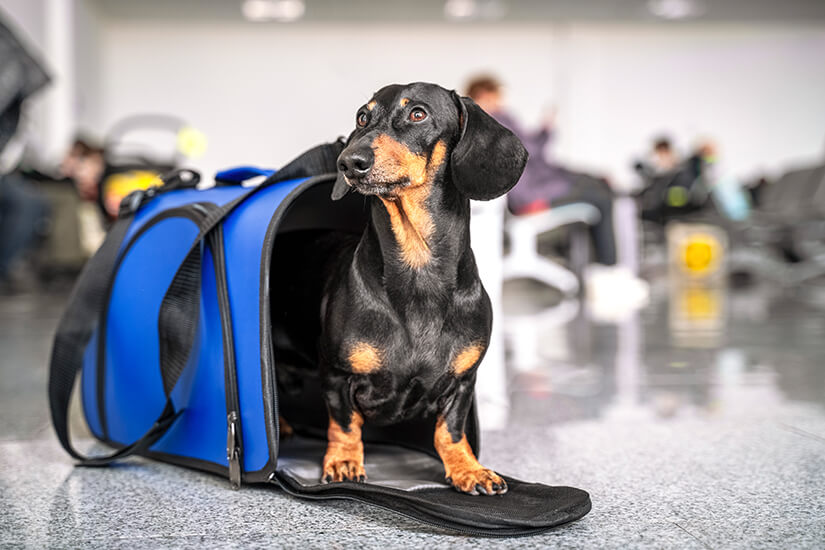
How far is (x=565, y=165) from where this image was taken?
34.3 ft

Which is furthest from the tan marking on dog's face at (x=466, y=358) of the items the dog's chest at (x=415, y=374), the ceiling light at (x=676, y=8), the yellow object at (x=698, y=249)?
the ceiling light at (x=676, y=8)

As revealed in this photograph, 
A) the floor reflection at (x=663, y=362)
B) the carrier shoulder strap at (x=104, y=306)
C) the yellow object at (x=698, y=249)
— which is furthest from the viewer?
the yellow object at (x=698, y=249)

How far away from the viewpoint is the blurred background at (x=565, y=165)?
231cm

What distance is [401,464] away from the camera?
1553 millimetres

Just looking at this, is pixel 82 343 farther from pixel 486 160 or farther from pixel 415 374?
pixel 486 160

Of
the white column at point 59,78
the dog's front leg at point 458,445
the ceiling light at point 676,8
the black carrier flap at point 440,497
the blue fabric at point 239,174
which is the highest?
the ceiling light at point 676,8

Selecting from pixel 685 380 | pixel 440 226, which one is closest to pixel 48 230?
pixel 685 380

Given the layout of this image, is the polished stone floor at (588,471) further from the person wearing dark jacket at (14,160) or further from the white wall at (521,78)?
the white wall at (521,78)

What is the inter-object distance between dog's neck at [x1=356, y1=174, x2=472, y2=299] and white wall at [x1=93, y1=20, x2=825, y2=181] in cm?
1144

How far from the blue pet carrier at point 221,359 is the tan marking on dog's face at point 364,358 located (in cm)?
15

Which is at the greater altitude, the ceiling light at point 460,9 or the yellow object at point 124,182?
the ceiling light at point 460,9

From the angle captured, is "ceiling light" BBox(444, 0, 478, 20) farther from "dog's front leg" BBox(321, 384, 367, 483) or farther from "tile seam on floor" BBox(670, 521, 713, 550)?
"tile seam on floor" BBox(670, 521, 713, 550)

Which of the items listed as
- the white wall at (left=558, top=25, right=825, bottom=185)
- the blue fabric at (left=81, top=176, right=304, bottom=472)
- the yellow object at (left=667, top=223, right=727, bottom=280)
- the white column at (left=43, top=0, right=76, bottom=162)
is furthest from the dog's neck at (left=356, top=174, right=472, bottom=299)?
the white wall at (left=558, top=25, right=825, bottom=185)

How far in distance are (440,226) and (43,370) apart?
78.9 inches
